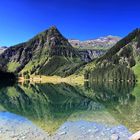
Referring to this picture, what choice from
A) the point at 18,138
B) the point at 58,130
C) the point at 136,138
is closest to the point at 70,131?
the point at 58,130

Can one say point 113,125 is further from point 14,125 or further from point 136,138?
point 136,138

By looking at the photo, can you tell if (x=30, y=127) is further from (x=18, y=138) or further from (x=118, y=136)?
(x=118, y=136)

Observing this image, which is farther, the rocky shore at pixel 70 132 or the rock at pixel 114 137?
the rocky shore at pixel 70 132

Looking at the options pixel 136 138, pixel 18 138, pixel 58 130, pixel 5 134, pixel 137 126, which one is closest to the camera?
pixel 136 138

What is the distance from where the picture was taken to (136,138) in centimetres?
2412

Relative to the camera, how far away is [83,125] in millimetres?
41156

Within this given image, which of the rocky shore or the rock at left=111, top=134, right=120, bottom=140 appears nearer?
the rock at left=111, top=134, right=120, bottom=140

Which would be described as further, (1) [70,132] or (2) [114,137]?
(1) [70,132]

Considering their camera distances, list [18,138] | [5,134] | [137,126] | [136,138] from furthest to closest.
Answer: [137,126] < [5,134] < [18,138] < [136,138]

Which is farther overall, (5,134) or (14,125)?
(14,125)

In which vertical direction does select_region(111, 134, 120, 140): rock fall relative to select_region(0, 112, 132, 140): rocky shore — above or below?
below

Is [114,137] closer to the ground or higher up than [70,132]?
closer to the ground

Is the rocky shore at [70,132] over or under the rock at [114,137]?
over

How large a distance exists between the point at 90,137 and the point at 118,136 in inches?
120
